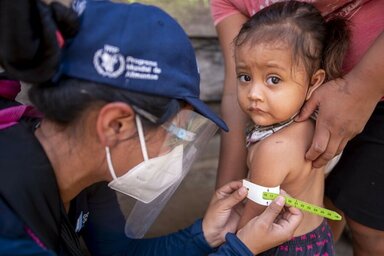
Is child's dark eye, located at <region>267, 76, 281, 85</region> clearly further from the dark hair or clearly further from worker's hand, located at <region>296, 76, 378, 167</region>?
the dark hair

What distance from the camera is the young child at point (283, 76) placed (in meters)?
1.43

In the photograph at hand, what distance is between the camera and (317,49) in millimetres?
1463

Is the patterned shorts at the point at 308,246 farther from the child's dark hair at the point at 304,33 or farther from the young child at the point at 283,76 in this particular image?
the child's dark hair at the point at 304,33

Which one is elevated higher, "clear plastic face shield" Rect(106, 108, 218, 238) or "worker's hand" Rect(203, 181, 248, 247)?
"clear plastic face shield" Rect(106, 108, 218, 238)

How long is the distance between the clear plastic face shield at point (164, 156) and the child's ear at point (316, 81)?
11.7 inches

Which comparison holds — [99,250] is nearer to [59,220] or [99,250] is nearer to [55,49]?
[59,220]

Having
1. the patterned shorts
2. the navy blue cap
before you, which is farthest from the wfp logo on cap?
the patterned shorts

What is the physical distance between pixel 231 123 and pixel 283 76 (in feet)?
1.15

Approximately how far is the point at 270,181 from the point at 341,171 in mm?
391

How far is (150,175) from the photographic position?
4.45 feet

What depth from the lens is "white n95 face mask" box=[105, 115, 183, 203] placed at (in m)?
1.32

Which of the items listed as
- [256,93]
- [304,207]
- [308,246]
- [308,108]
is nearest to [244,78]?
[256,93]

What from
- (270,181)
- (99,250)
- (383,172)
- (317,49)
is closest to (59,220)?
(99,250)

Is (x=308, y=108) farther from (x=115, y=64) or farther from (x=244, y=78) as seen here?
(x=115, y=64)
